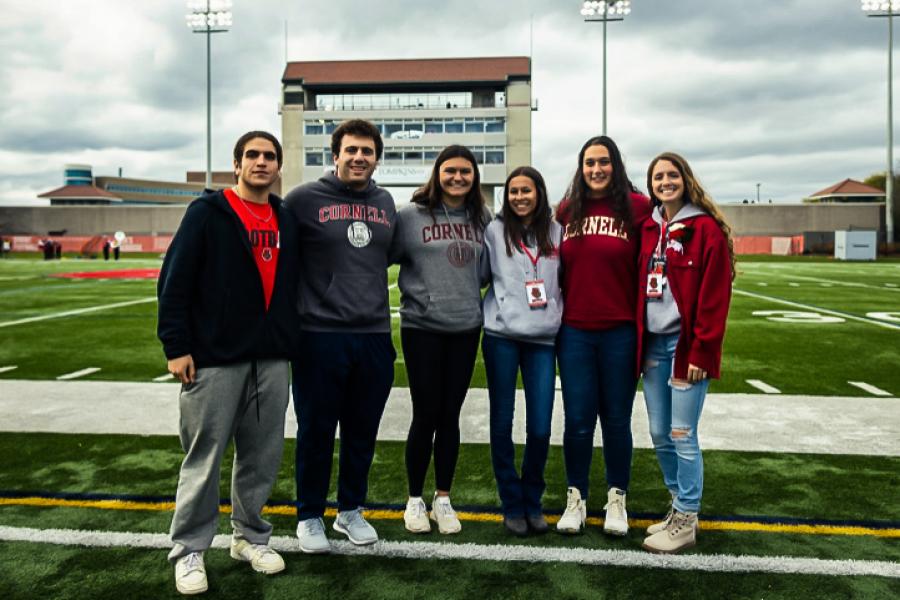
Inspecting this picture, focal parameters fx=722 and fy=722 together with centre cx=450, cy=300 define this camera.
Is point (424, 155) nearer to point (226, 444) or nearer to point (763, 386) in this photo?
point (763, 386)

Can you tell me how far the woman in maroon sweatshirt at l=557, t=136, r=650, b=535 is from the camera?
3.22m

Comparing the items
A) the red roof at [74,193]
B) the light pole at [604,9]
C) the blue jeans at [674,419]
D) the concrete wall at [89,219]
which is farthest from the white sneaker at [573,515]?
the red roof at [74,193]

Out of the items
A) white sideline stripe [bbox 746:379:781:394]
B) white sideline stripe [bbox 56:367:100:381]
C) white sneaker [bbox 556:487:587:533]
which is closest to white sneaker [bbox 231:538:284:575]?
white sneaker [bbox 556:487:587:533]

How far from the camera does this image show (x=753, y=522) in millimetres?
3381

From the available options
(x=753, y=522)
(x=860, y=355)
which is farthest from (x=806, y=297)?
(x=753, y=522)

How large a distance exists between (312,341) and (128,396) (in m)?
3.69

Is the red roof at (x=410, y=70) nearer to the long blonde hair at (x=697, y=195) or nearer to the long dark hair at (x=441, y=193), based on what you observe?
the long dark hair at (x=441, y=193)

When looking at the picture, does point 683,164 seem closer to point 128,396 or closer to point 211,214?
point 211,214

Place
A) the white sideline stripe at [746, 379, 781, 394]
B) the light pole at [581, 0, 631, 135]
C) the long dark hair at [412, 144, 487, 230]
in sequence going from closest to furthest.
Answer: the long dark hair at [412, 144, 487, 230], the white sideline stripe at [746, 379, 781, 394], the light pole at [581, 0, 631, 135]

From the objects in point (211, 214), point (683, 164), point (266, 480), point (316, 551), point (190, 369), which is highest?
point (683, 164)

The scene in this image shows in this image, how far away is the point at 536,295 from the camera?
10.6 ft

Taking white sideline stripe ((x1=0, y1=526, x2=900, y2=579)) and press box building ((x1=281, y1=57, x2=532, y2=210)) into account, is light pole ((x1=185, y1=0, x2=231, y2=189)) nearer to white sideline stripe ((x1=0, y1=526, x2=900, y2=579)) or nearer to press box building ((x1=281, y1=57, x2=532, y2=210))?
press box building ((x1=281, y1=57, x2=532, y2=210))

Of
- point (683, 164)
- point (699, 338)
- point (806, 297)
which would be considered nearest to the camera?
point (699, 338)

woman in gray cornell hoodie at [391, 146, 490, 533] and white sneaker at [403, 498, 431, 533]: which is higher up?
woman in gray cornell hoodie at [391, 146, 490, 533]
